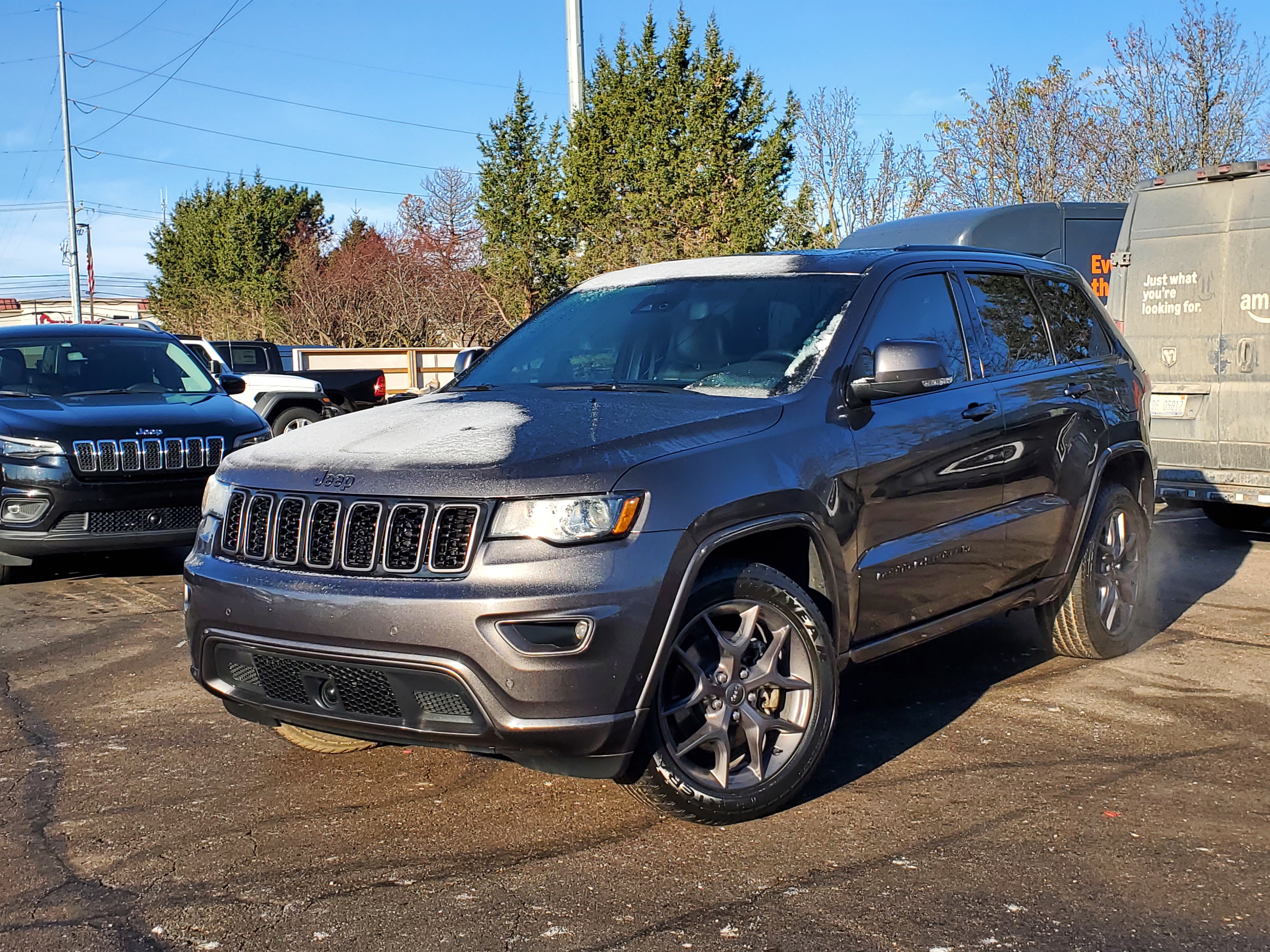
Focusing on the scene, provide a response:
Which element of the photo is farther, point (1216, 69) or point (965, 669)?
point (1216, 69)

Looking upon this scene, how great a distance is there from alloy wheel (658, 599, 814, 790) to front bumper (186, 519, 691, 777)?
0.80ft

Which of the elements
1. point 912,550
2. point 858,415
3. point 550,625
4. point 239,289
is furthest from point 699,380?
point 239,289

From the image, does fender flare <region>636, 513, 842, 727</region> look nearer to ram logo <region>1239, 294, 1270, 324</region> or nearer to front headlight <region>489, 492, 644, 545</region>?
front headlight <region>489, 492, 644, 545</region>

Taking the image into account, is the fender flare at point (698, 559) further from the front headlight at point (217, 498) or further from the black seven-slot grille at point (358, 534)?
the front headlight at point (217, 498)

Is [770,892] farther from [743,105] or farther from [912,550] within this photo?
[743,105]

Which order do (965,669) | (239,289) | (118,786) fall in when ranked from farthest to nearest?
(239,289)
(965,669)
(118,786)

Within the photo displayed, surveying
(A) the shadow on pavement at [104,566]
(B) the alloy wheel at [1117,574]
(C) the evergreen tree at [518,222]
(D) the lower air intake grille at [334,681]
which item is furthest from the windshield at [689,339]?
(C) the evergreen tree at [518,222]

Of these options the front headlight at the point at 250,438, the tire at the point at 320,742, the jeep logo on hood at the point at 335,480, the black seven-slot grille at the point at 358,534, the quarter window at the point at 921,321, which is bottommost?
the tire at the point at 320,742

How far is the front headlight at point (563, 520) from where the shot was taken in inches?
139

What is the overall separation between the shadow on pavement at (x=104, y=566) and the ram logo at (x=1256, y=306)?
7481 millimetres

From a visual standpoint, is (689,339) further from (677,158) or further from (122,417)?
(677,158)

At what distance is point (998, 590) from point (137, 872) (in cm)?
333

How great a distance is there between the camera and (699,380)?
4559mm

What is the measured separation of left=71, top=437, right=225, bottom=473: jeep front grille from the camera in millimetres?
8078
